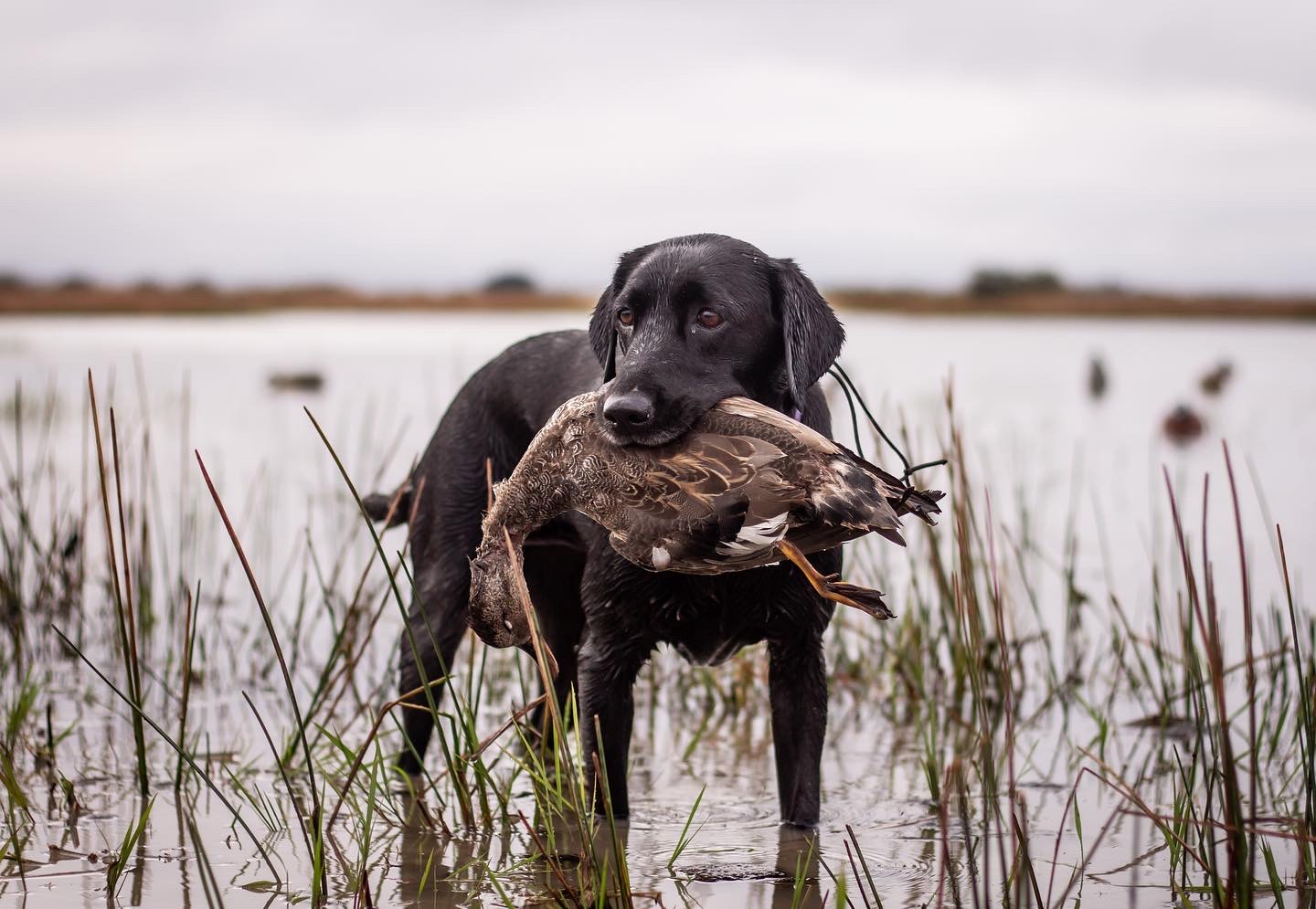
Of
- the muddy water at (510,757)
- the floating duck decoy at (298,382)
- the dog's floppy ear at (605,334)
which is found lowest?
the muddy water at (510,757)

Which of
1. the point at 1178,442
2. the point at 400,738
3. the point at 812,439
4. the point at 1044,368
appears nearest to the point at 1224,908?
the point at 812,439

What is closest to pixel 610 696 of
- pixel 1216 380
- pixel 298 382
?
pixel 298 382

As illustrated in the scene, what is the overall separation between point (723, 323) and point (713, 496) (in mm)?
821

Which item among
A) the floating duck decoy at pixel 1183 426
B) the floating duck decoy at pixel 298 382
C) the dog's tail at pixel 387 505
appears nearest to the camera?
the dog's tail at pixel 387 505

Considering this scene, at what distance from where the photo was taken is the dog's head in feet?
12.2

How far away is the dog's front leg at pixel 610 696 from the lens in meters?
4.19

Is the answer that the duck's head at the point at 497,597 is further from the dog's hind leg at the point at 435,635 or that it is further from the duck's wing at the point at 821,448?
the dog's hind leg at the point at 435,635

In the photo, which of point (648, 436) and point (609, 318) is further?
point (609, 318)

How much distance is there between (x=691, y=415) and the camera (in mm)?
3432

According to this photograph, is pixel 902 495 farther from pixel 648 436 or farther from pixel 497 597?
pixel 497 597

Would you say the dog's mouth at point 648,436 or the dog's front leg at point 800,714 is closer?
the dog's mouth at point 648,436

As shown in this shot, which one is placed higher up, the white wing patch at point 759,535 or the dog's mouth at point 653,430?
the dog's mouth at point 653,430

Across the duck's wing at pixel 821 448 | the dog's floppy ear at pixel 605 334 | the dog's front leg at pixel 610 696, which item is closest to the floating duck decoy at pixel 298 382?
the dog's floppy ear at pixel 605 334

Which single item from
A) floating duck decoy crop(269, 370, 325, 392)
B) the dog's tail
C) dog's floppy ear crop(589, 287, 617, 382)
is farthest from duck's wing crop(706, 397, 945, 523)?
floating duck decoy crop(269, 370, 325, 392)
